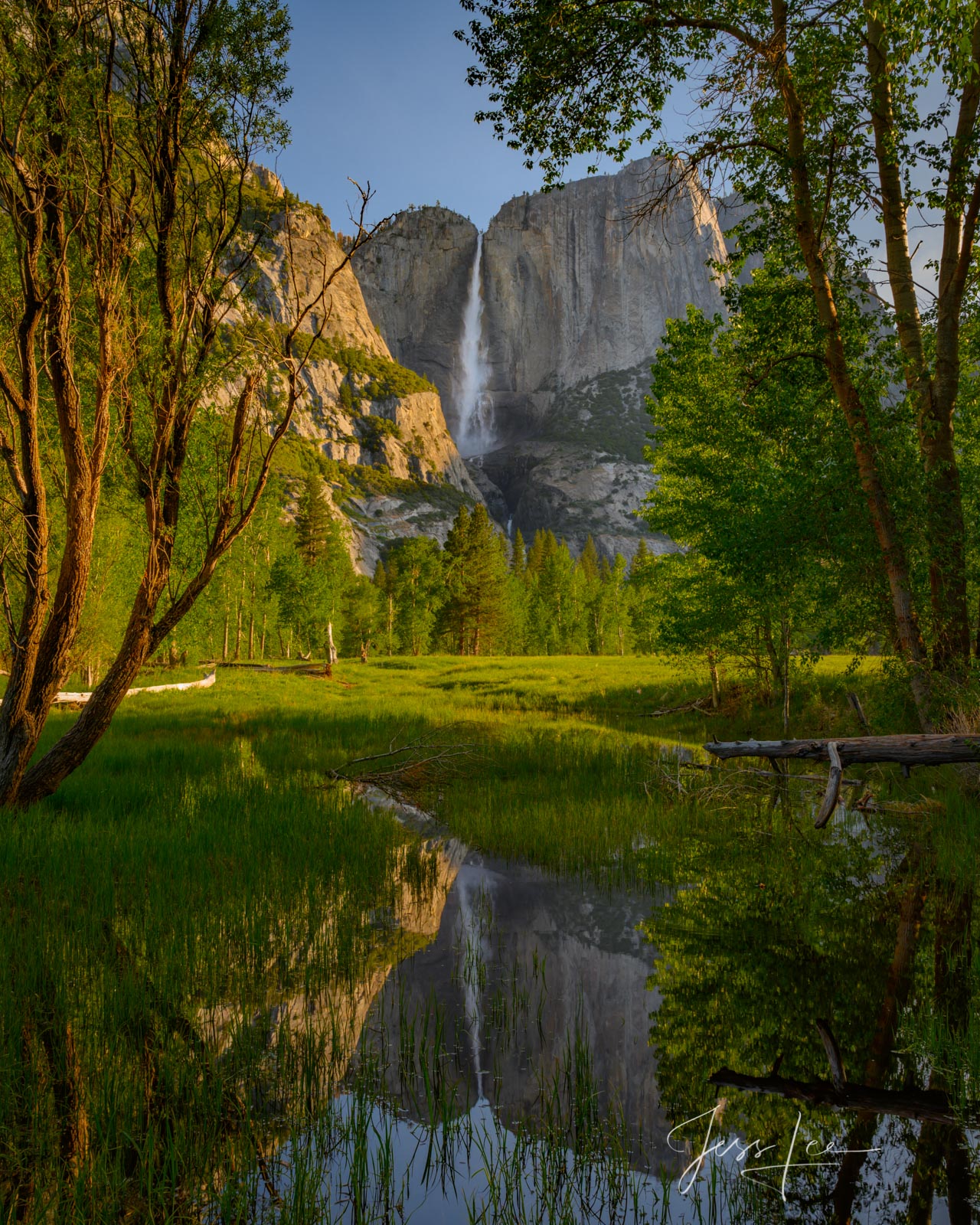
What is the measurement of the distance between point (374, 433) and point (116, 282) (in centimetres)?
15966

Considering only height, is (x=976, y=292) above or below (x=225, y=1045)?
above

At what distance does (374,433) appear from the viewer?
161250 millimetres

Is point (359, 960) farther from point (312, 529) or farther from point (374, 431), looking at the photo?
point (374, 431)

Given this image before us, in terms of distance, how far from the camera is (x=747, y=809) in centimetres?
1088

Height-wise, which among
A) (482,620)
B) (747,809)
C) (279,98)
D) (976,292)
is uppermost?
(279,98)

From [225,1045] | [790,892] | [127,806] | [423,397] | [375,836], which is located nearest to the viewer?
[225,1045]

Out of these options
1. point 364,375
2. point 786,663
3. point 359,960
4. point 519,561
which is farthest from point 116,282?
point 364,375

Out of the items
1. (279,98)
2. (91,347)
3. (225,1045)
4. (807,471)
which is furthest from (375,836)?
(279,98)

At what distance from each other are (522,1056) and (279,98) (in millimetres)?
11641

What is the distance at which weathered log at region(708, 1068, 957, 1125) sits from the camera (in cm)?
334

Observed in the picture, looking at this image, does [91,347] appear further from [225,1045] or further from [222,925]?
[225,1045]

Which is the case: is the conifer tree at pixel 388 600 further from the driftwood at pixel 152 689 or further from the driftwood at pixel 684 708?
the driftwood at pixel 684 708

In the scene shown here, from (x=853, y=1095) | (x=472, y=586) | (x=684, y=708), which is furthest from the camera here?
(x=472, y=586)

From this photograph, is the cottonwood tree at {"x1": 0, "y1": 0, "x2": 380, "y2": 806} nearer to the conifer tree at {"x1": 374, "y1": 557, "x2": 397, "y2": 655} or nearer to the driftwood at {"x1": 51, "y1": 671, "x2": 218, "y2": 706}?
the driftwood at {"x1": 51, "y1": 671, "x2": 218, "y2": 706}
